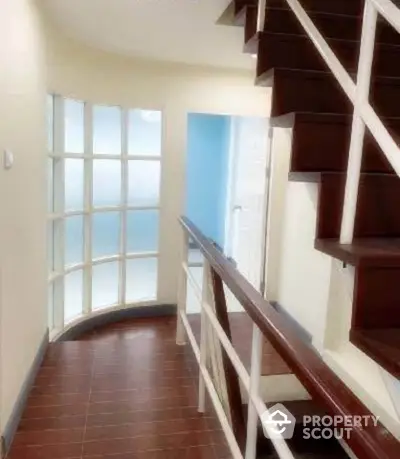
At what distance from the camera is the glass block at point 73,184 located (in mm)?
3600

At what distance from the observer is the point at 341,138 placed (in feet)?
5.64

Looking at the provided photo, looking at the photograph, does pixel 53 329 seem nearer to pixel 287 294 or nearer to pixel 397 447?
pixel 287 294

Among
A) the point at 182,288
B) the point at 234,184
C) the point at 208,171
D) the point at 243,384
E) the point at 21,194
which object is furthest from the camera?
the point at 208,171

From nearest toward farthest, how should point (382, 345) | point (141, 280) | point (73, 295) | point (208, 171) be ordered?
point (382, 345) < point (73, 295) < point (141, 280) < point (208, 171)

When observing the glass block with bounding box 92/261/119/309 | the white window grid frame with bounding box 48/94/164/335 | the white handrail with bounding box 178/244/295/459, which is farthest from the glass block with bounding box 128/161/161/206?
the white handrail with bounding box 178/244/295/459

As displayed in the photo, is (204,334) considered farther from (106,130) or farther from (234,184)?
(234,184)

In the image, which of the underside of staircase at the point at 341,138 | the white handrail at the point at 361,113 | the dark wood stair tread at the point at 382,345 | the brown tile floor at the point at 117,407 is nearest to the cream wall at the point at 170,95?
the brown tile floor at the point at 117,407

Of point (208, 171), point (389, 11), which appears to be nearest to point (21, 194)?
point (389, 11)

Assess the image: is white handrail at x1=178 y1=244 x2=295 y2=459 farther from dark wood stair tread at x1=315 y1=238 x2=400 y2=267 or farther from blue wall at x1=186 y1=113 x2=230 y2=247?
blue wall at x1=186 y1=113 x2=230 y2=247

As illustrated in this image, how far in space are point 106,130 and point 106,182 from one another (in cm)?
46

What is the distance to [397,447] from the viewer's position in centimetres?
65

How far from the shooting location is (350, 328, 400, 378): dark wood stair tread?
112 cm

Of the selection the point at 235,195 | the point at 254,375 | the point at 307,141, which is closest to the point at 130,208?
the point at 235,195

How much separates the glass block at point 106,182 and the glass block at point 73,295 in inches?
26.0
